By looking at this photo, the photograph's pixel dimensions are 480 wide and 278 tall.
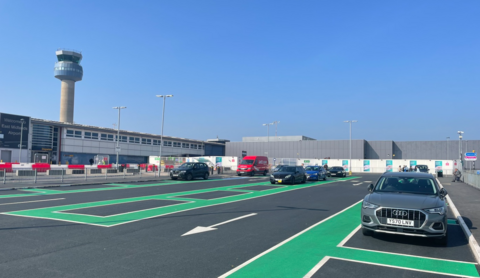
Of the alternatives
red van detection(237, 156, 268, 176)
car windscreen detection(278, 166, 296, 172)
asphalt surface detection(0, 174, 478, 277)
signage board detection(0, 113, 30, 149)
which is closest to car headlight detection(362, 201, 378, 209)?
asphalt surface detection(0, 174, 478, 277)

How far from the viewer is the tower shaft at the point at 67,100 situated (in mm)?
93250

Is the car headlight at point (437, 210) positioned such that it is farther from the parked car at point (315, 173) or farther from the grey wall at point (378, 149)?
the grey wall at point (378, 149)

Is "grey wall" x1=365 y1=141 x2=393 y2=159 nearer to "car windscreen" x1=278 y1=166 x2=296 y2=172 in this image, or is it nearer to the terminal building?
the terminal building

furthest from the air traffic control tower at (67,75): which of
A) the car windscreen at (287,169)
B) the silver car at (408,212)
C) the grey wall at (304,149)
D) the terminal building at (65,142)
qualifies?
the silver car at (408,212)

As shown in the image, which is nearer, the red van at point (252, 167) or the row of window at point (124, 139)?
the red van at point (252, 167)

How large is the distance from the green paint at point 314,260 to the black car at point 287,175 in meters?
17.7

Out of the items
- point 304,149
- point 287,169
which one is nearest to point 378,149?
point 304,149

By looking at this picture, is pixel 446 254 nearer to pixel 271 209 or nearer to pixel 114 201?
pixel 271 209

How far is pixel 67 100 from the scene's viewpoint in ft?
310

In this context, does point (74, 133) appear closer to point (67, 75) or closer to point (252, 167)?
point (252, 167)

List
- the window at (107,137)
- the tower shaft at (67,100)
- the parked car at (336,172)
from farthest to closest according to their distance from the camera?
1. the tower shaft at (67,100)
2. the window at (107,137)
3. the parked car at (336,172)

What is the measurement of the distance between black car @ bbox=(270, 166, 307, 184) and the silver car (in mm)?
17501

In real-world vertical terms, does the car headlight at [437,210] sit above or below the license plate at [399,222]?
above

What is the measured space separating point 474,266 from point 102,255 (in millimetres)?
6906
